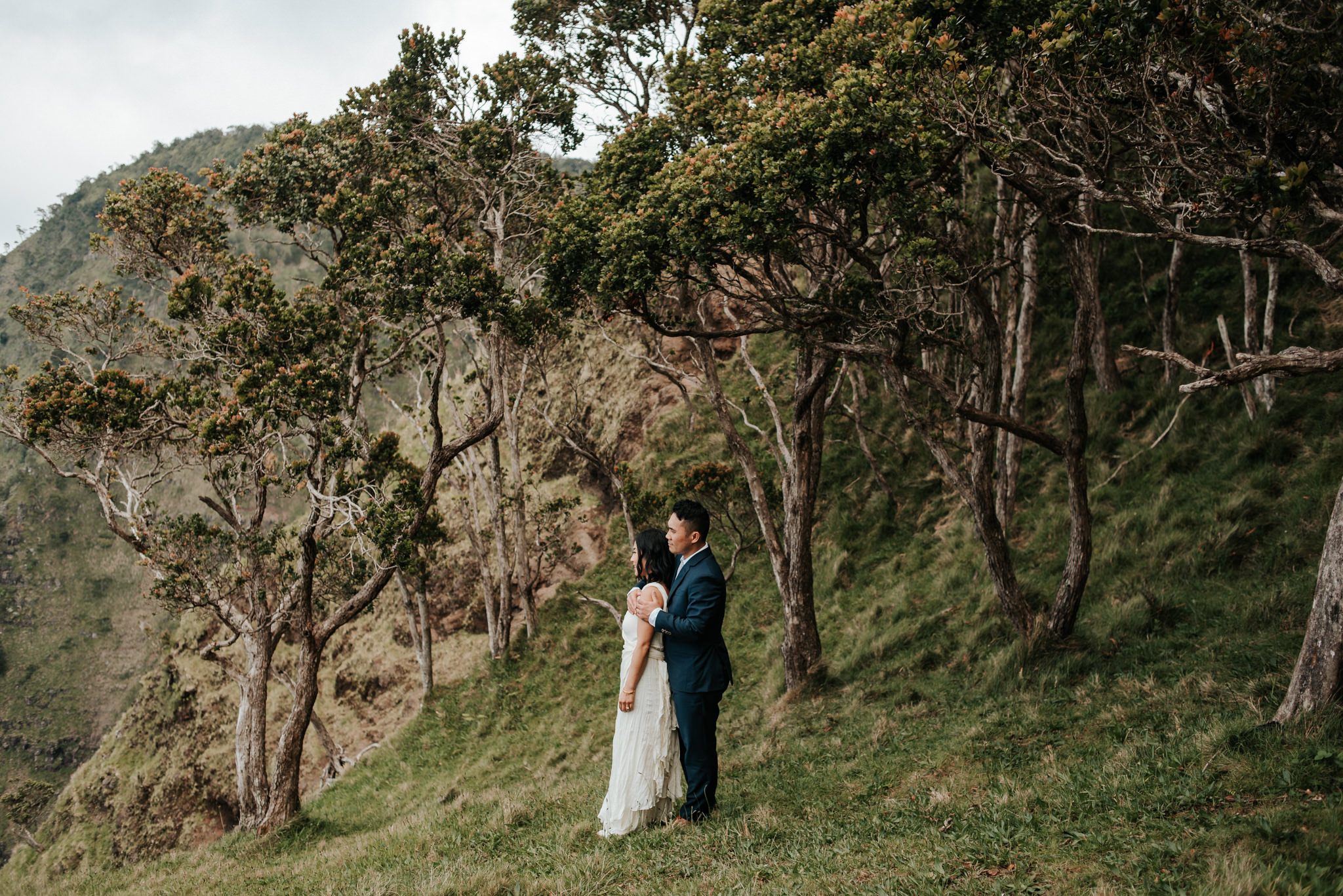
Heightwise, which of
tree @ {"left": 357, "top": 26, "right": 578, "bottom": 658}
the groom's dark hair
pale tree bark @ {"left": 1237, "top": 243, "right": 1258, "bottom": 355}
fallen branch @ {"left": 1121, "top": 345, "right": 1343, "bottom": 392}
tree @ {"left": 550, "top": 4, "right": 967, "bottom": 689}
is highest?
tree @ {"left": 357, "top": 26, "right": 578, "bottom": 658}

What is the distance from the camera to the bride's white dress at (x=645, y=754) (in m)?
5.59

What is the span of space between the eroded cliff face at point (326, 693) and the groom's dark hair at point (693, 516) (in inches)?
642

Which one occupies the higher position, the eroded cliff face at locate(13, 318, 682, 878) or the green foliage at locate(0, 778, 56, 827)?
the eroded cliff face at locate(13, 318, 682, 878)

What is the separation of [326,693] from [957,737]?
24.0 m

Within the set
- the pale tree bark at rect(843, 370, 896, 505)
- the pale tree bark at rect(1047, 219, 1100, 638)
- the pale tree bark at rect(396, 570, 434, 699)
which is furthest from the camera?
the pale tree bark at rect(396, 570, 434, 699)

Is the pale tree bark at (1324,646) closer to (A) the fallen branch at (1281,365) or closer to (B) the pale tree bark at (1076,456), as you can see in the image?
(A) the fallen branch at (1281,365)

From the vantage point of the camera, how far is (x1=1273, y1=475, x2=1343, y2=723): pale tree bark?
527 cm

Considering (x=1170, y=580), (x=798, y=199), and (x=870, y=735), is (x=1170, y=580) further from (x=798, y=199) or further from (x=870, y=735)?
(x=798, y=199)

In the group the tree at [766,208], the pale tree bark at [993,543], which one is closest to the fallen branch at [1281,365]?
the tree at [766,208]

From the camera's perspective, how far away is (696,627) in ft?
17.7

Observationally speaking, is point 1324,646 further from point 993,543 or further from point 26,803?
point 26,803

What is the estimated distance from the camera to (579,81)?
16.2m

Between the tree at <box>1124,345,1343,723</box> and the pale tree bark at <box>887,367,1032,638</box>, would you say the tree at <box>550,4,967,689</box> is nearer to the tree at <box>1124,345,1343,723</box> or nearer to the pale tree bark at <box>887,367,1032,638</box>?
the pale tree bark at <box>887,367,1032,638</box>

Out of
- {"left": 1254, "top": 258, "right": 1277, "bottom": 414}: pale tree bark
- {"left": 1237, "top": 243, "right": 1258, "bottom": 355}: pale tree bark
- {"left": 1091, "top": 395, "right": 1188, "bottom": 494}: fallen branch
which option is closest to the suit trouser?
{"left": 1091, "top": 395, "right": 1188, "bottom": 494}: fallen branch
